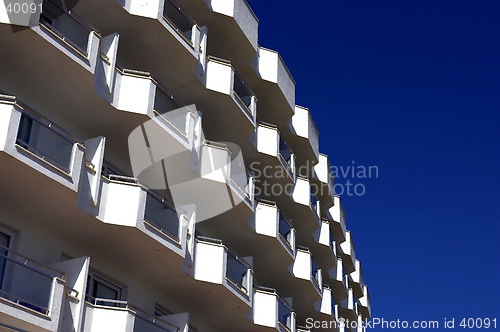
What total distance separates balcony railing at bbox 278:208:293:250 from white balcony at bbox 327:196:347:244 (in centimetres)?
858

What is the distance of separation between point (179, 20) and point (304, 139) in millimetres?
10144

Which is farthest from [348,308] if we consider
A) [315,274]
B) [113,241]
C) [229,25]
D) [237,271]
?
[113,241]

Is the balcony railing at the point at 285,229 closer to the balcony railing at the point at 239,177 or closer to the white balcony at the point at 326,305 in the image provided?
the balcony railing at the point at 239,177

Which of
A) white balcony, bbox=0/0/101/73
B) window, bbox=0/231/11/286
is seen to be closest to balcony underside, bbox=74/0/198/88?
white balcony, bbox=0/0/101/73

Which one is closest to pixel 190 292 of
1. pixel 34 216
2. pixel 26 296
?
pixel 34 216

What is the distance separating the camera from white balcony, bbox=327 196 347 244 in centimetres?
3628

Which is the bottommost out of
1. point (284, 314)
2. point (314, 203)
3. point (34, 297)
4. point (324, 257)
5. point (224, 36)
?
point (34, 297)

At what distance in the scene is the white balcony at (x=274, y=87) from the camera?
2705cm

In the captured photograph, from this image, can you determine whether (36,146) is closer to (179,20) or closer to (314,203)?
(179,20)

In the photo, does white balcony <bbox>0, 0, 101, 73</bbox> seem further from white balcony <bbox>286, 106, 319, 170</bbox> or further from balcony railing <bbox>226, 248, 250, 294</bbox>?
white balcony <bbox>286, 106, 319, 170</bbox>

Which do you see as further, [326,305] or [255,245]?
[326,305]

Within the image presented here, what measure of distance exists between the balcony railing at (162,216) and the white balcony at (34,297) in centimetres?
322

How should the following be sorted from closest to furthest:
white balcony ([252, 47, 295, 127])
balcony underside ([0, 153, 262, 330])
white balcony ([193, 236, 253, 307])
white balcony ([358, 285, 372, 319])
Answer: balcony underside ([0, 153, 262, 330])
white balcony ([193, 236, 253, 307])
white balcony ([252, 47, 295, 127])
white balcony ([358, 285, 372, 319])

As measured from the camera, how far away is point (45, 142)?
15953mm
